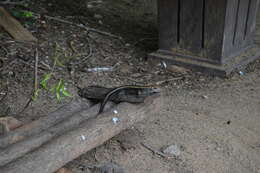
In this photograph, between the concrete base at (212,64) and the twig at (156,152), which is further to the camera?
the concrete base at (212,64)

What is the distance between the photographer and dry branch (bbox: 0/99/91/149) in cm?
219

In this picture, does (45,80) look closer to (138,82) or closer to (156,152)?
(138,82)

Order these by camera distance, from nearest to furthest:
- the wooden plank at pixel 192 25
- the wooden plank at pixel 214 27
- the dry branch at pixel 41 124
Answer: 1. the dry branch at pixel 41 124
2. the wooden plank at pixel 214 27
3. the wooden plank at pixel 192 25

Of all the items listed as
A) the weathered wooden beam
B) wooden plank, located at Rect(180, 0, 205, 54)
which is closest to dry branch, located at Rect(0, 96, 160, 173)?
the weathered wooden beam

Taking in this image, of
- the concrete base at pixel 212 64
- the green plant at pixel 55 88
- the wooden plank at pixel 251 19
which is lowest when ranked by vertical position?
the concrete base at pixel 212 64

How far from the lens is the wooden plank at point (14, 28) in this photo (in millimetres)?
4539

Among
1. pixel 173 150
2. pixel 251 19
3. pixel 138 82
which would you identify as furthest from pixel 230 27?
pixel 173 150

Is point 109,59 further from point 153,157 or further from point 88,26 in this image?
point 153,157

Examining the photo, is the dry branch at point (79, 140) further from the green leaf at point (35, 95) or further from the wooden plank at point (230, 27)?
the wooden plank at point (230, 27)

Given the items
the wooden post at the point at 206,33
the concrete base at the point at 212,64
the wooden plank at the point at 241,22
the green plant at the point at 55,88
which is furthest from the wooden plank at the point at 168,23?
the green plant at the point at 55,88

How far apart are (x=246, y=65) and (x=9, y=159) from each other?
3.22m

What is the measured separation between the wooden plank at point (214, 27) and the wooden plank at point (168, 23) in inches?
15.6

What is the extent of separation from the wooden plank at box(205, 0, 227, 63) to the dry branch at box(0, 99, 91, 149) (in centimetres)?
191

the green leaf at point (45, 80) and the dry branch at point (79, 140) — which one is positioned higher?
the dry branch at point (79, 140)
